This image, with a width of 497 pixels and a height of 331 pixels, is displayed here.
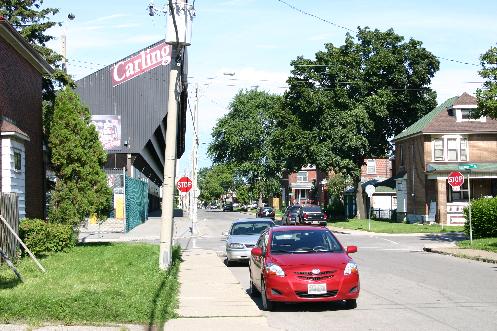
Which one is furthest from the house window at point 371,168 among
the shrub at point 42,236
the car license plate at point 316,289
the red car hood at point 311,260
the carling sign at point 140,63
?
the car license plate at point 316,289

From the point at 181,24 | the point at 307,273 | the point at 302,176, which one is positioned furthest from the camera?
the point at 302,176

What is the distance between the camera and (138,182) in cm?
5400

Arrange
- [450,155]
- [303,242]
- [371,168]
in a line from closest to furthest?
1. [303,242]
2. [450,155]
3. [371,168]

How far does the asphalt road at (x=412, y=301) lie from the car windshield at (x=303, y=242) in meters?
1.05

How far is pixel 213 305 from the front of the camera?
40.1 ft

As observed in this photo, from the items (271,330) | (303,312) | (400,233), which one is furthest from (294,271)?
(400,233)

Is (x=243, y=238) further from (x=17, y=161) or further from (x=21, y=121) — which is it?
(x=21, y=121)

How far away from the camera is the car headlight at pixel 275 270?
1196 cm

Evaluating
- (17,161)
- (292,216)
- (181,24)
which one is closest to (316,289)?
(181,24)

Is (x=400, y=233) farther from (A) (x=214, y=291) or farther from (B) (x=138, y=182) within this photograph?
(A) (x=214, y=291)

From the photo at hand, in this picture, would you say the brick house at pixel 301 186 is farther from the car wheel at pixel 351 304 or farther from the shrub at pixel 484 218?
the car wheel at pixel 351 304

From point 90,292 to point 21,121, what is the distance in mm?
13319

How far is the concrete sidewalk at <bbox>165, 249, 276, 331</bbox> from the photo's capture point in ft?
33.8

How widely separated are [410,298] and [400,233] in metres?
28.7
